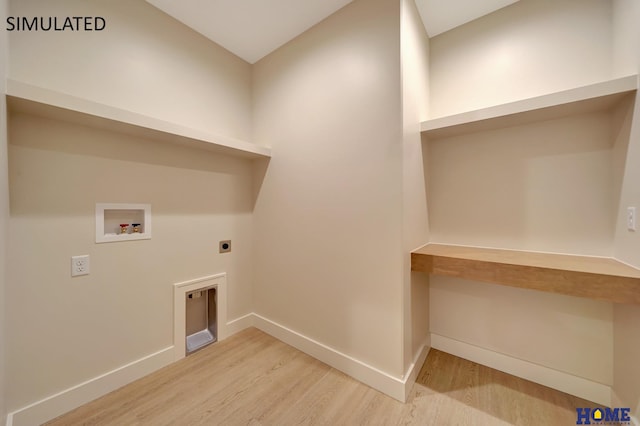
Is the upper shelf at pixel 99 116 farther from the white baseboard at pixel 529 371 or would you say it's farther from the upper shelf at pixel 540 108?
the white baseboard at pixel 529 371

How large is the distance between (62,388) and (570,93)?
3674 millimetres

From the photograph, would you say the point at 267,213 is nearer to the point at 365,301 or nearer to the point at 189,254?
the point at 189,254

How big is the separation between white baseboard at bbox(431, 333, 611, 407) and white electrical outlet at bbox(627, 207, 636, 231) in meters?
1.08

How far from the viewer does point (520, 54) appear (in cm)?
178

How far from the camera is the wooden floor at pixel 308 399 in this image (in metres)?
1.43

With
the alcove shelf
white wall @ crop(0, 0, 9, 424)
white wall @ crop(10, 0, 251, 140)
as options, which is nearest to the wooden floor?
white wall @ crop(0, 0, 9, 424)

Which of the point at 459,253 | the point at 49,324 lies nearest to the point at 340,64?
the point at 459,253

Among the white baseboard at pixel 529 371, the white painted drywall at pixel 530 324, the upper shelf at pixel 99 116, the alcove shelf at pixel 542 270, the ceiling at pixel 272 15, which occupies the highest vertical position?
the ceiling at pixel 272 15

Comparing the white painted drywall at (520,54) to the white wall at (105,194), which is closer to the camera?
the white wall at (105,194)

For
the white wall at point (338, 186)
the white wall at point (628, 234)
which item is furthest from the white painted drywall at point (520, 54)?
the white wall at point (338, 186)

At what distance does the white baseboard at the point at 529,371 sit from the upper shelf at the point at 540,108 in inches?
71.8

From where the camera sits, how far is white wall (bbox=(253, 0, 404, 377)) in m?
1.63

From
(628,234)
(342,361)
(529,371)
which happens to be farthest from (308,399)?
(628,234)

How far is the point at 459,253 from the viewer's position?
1746 millimetres
